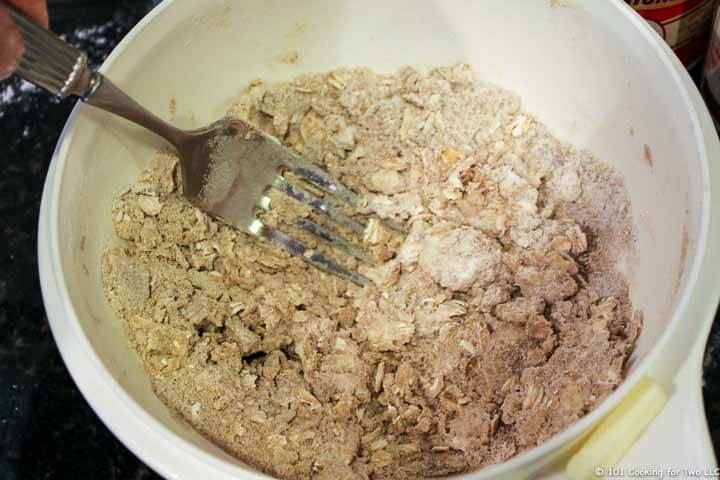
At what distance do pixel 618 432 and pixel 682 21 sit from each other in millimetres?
711

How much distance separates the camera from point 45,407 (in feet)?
3.60

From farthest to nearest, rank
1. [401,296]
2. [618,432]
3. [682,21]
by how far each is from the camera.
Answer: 1. [682,21]
2. [401,296]
3. [618,432]

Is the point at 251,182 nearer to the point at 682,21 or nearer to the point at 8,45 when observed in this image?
the point at 8,45

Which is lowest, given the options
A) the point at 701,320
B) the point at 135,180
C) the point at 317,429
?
the point at 317,429

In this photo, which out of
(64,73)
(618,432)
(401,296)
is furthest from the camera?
(401,296)

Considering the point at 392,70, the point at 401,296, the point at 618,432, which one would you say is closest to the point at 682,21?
the point at 392,70

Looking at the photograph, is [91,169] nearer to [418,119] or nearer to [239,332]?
[239,332]

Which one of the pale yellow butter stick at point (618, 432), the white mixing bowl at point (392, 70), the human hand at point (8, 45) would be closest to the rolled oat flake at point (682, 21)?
the white mixing bowl at point (392, 70)

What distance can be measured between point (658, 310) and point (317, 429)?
15.8 inches

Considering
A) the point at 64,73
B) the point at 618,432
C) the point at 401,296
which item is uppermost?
the point at 64,73

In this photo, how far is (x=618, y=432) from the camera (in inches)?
26.8

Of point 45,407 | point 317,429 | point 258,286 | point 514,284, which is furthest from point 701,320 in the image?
point 45,407

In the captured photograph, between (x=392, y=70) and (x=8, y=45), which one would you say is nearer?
(x=8, y=45)

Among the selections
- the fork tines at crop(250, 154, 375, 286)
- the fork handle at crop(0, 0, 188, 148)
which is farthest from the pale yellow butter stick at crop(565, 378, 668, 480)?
the fork handle at crop(0, 0, 188, 148)
